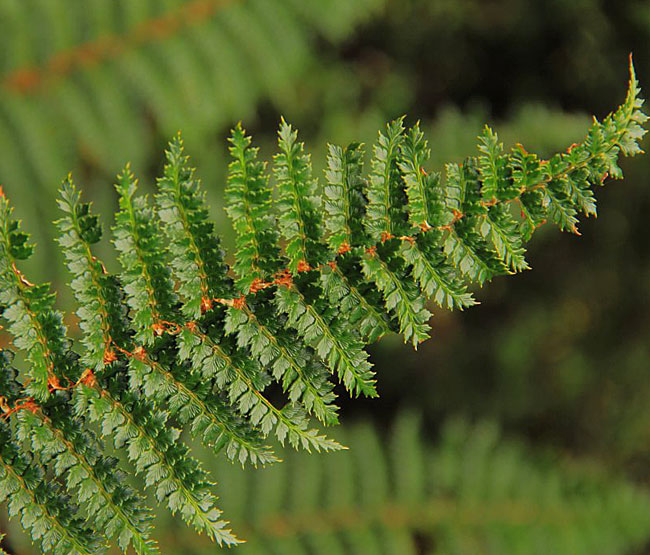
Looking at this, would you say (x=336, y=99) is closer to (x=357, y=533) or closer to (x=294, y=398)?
(x=357, y=533)

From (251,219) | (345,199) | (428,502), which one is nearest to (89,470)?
(251,219)

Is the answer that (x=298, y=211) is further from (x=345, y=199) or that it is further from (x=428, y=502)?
(x=428, y=502)

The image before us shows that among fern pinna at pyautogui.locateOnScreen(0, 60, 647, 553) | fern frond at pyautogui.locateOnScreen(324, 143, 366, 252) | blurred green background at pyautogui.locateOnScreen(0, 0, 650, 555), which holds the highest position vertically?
blurred green background at pyautogui.locateOnScreen(0, 0, 650, 555)

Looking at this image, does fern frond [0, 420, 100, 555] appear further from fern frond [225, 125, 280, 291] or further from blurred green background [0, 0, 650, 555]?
blurred green background [0, 0, 650, 555]

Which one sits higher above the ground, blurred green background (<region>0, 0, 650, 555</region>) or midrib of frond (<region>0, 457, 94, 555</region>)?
blurred green background (<region>0, 0, 650, 555</region>)

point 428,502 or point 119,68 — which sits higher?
point 119,68

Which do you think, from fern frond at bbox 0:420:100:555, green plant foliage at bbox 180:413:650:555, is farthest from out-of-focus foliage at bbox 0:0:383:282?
fern frond at bbox 0:420:100:555

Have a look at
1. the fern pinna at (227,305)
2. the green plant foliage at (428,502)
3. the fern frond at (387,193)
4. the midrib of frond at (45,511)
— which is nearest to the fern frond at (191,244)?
the fern pinna at (227,305)
